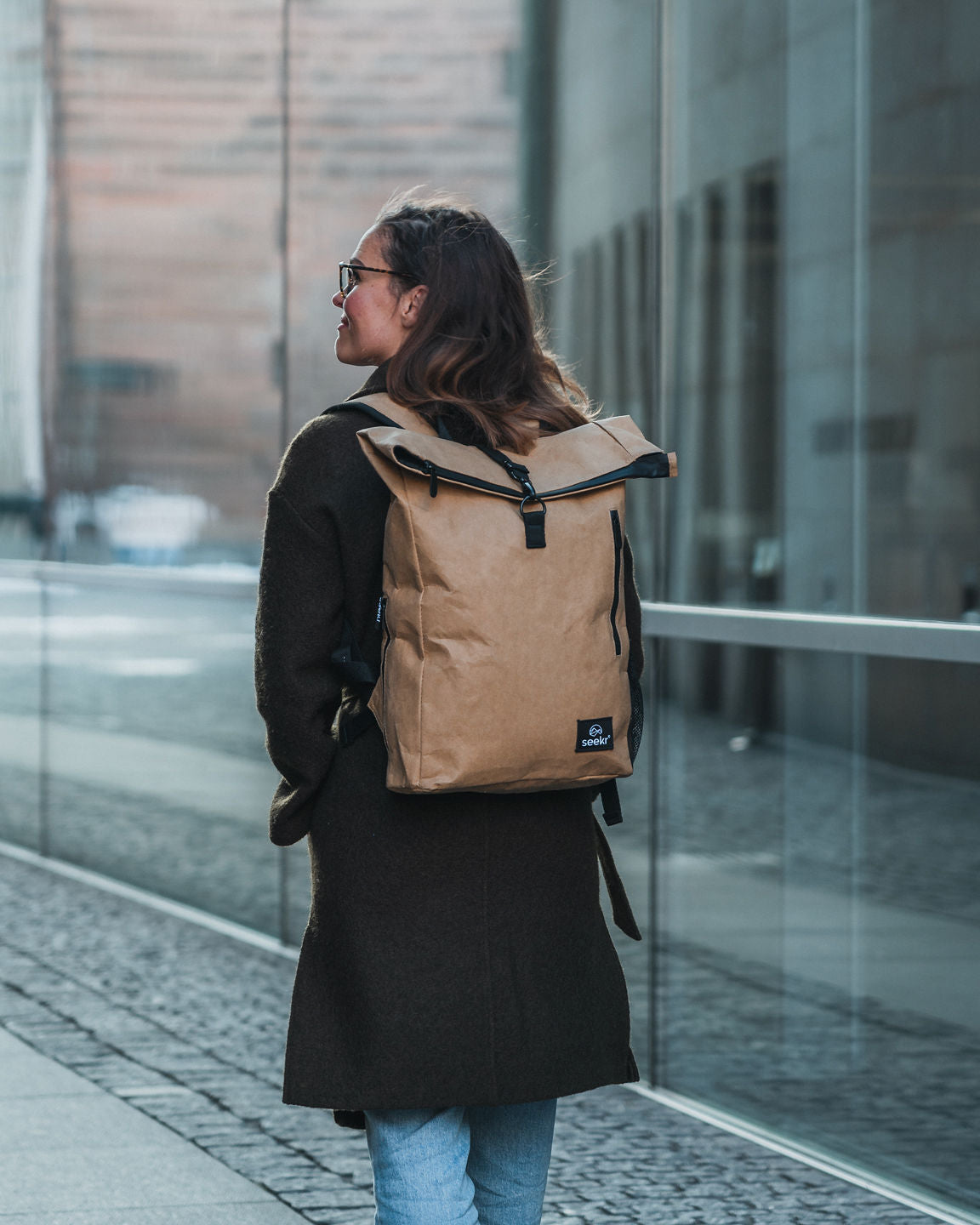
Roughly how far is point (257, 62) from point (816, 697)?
12.9 ft

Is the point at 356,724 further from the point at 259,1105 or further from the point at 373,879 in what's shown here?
the point at 259,1105

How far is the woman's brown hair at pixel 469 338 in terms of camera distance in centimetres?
269

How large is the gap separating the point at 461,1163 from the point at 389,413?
105cm

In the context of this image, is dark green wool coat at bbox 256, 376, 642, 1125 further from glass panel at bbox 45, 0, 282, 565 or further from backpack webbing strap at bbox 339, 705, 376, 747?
glass panel at bbox 45, 0, 282, 565

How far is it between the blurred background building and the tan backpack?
1.47 metres

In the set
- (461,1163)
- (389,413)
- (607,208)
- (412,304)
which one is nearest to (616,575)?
(389,413)

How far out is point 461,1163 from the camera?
2719mm

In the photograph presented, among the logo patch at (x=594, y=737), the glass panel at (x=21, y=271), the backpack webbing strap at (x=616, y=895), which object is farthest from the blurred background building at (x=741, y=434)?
the glass panel at (x=21, y=271)

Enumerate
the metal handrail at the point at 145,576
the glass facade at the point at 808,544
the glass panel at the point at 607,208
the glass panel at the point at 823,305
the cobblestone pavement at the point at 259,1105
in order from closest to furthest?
1. the cobblestone pavement at the point at 259,1105
2. the glass facade at the point at 808,544
3. the glass panel at the point at 823,305
4. the glass panel at the point at 607,208
5. the metal handrail at the point at 145,576

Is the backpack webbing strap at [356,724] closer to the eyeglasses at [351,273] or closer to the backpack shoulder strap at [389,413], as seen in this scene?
the backpack shoulder strap at [389,413]

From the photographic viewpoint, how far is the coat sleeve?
2625 mm

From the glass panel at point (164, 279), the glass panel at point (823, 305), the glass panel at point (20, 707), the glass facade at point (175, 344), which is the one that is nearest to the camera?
the glass panel at point (823, 305)

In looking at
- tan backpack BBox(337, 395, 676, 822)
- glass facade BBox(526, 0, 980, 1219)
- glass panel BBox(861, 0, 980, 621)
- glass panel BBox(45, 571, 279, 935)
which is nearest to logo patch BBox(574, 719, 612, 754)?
tan backpack BBox(337, 395, 676, 822)

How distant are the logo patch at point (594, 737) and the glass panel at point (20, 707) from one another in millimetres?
6514
